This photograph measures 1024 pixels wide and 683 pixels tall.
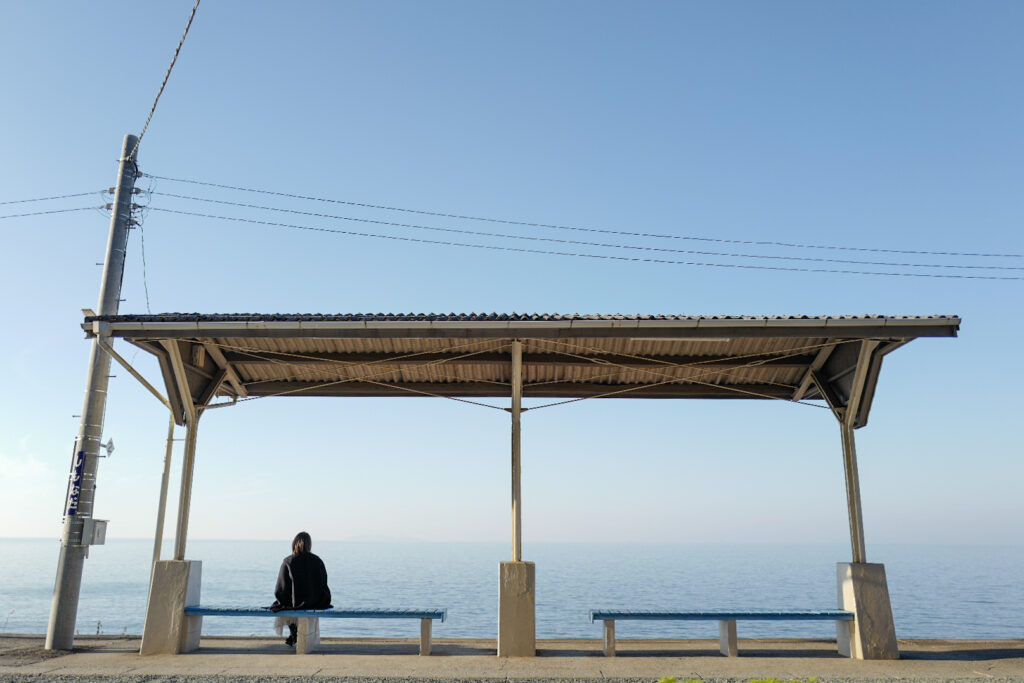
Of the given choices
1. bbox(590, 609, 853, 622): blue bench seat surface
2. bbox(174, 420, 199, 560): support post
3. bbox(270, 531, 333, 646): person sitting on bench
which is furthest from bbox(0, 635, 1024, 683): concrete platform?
bbox(174, 420, 199, 560): support post

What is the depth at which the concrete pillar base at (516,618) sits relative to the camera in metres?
8.26

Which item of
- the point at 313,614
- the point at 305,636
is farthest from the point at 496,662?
the point at 305,636

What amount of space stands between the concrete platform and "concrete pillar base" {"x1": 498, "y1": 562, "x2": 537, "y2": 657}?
152 millimetres

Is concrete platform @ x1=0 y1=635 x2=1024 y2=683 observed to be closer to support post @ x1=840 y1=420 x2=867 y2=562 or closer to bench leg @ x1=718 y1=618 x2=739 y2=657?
bench leg @ x1=718 y1=618 x2=739 y2=657

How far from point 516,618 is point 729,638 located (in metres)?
2.37

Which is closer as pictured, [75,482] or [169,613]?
[169,613]

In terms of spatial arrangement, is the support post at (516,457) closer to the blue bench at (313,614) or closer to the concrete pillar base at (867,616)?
the blue bench at (313,614)

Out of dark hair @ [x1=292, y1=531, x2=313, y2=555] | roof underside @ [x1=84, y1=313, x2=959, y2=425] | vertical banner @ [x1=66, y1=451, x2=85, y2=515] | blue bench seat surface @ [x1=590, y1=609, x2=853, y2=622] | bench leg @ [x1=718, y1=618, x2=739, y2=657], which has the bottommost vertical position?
bench leg @ [x1=718, y1=618, x2=739, y2=657]

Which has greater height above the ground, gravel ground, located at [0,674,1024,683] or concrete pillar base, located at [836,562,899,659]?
concrete pillar base, located at [836,562,899,659]

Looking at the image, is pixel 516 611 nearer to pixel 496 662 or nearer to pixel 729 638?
pixel 496 662

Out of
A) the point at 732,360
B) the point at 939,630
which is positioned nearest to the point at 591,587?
the point at 939,630

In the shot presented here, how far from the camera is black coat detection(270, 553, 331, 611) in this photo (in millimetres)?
8906

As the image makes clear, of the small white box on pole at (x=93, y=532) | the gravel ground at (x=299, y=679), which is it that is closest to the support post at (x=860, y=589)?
the gravel ground at (x=299, y=679)

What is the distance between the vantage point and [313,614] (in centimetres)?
852
